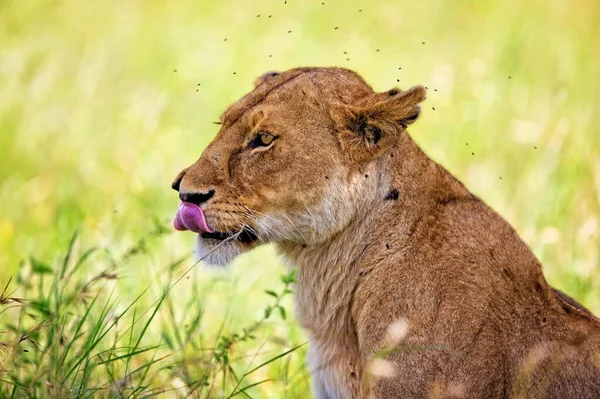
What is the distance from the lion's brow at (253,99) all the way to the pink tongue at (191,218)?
471mm

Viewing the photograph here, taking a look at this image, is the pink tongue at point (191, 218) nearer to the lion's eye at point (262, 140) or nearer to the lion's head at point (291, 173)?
the lion's head at point (291, 173)

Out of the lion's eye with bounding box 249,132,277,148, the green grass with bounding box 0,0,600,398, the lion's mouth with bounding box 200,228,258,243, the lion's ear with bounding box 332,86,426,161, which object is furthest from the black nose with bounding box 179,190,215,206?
the lion's ear with bounding box 332,86,426,161

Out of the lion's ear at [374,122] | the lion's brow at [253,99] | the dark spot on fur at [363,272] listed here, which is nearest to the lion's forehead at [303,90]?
the lion's brow at [253,99]

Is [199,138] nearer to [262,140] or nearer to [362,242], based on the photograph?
[262,140]

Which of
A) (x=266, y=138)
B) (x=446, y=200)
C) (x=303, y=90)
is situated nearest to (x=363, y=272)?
(x=446, y=200)

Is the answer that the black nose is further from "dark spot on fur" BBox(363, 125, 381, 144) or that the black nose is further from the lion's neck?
"dark spot on fur" BBox(363, 125, 381, 144)

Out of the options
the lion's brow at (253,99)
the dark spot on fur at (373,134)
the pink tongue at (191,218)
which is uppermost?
the lion's brow at (253,99)

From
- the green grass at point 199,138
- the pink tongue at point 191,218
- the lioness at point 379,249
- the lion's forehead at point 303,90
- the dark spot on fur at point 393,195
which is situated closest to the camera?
the lioness at point 379,249

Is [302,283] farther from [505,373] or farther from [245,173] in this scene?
[505,373]

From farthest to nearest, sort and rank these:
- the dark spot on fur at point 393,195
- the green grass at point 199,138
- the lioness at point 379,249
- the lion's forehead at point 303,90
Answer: the green grass at point 199,138 → the lion's forehead at point 303,90 → the dark spot on fur at point 393,195 → the lioness at point 379,249

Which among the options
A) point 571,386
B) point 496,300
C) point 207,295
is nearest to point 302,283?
point 496,300

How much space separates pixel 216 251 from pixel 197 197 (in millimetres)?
250

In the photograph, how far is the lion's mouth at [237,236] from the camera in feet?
15.1

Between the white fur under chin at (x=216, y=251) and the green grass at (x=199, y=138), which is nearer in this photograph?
the white fur under chin at (x=216, y=251)
